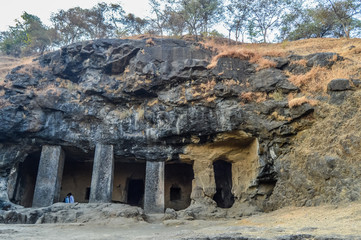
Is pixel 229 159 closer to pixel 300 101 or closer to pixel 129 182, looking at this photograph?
pixel 300 101

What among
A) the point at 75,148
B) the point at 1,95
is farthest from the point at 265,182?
the point at 1,95

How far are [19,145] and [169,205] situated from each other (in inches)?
354

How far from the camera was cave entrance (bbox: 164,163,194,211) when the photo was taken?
1780 centimetres

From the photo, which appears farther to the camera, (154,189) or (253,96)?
(154,189)

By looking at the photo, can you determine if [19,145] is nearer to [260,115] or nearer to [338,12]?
[260,115]

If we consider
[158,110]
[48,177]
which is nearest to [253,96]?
[158,110]

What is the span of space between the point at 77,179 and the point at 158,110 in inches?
302

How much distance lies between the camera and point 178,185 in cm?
1822

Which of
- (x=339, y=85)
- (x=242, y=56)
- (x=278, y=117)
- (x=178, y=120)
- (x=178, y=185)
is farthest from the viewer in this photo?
(x=178, y=185)

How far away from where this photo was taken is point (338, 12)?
21969 mm

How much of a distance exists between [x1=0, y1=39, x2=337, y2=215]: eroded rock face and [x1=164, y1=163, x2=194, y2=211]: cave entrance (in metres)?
3.49

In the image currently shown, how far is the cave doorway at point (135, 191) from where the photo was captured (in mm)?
18469

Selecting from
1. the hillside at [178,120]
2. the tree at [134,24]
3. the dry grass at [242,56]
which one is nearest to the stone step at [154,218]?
the hillside at [178,120]

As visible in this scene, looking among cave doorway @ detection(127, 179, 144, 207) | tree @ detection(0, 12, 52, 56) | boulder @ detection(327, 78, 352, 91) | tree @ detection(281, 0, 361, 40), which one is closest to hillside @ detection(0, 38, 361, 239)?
boulder @ detection(327, 78, 352, 91)
